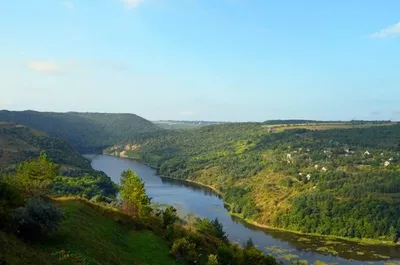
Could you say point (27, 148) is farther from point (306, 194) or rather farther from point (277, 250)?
point (306, 194)

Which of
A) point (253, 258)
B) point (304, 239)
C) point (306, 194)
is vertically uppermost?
point (253, 258)

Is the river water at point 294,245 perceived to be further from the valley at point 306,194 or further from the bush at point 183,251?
the bush at point 183,251

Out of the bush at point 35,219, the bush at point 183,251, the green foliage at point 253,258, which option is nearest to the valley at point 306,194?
the green foliage at point 253,258

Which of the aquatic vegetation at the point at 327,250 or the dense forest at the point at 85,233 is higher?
the dense forest at the point at 85,233

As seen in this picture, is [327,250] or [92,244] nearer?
[92,244]

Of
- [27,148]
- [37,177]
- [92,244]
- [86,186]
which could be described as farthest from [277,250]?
[27,148]

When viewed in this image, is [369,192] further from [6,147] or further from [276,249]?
[6,147]

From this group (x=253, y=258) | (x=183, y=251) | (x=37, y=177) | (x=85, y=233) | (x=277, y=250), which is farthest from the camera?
(x=277, y=250)
